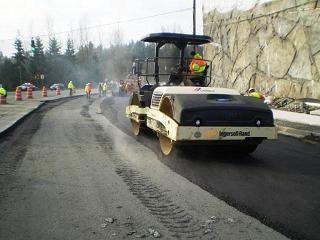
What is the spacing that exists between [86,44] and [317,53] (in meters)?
96.5

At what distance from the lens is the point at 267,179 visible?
6004 millimetres

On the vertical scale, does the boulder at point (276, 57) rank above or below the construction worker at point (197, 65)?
above

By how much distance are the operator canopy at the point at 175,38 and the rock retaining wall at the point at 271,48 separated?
9207 mm

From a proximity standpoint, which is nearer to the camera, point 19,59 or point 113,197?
point 113,197

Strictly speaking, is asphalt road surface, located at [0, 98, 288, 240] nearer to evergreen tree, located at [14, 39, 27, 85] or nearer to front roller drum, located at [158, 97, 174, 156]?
front roller drum, located at [158, 97, 174, 156]

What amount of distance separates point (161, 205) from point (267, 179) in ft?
6.73

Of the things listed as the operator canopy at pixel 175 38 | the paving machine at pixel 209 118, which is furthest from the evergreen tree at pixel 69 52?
the paving machine at pixel 209 118

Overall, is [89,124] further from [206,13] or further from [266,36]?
[206,13]

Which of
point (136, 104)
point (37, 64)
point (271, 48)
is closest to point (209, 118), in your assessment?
point (136, 104)

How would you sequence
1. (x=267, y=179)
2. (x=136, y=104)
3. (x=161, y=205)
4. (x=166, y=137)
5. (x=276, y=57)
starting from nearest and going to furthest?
(x=161, y=205) < (x=267, y=179) < (x=166, y=137) < (x=136, y=104) < (x=276, y=57)

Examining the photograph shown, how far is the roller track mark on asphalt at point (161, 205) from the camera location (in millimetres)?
4031

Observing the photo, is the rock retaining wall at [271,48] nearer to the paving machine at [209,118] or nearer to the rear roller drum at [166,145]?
the paving machine at [209,118]

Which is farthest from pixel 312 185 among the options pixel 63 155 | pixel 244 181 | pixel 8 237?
pixel 63 155

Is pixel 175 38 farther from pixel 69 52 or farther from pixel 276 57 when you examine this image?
pixel 69 52
